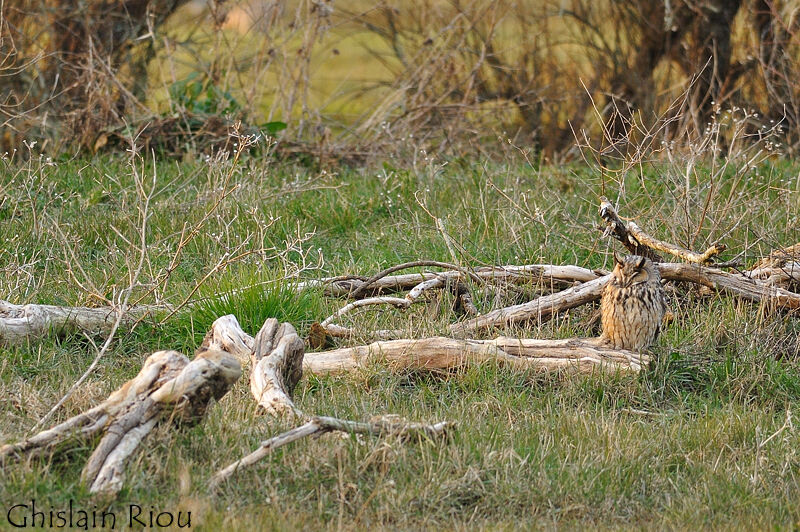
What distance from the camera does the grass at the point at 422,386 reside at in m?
3.45

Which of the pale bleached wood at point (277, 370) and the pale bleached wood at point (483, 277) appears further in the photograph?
the pale bleached wood at point (483, 277)

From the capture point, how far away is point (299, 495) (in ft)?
11.3

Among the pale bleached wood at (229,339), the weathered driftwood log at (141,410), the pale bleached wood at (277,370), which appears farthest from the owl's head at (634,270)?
the weathered driftwood log at (141,410)

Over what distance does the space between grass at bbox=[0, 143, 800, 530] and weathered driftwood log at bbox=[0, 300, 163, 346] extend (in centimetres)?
8

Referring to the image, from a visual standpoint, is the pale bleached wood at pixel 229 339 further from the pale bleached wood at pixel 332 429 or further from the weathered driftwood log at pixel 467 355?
the pale bleached wood at pixel 332 429

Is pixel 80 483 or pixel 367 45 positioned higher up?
pixel 367 45

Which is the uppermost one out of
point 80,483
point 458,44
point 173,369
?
point 458,44

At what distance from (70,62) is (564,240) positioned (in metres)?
5.25

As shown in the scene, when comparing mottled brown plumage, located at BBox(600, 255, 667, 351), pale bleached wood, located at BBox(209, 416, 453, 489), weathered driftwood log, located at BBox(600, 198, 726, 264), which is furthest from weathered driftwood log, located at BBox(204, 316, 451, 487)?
weathered driftwood log, located at BBox(600, 198, 726, 264)

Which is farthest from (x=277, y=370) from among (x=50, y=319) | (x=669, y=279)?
(x=669, y=279)

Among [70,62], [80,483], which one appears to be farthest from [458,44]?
[80,483]

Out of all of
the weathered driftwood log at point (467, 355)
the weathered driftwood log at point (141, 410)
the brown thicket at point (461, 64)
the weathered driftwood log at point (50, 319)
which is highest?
the brown thicket at point (461, 64)

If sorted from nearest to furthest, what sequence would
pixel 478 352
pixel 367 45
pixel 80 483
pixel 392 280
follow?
pixel 80 483
pixel 478 352
pixel 392 280
pixel 367 45

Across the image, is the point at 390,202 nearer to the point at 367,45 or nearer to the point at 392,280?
the point at 392,280
